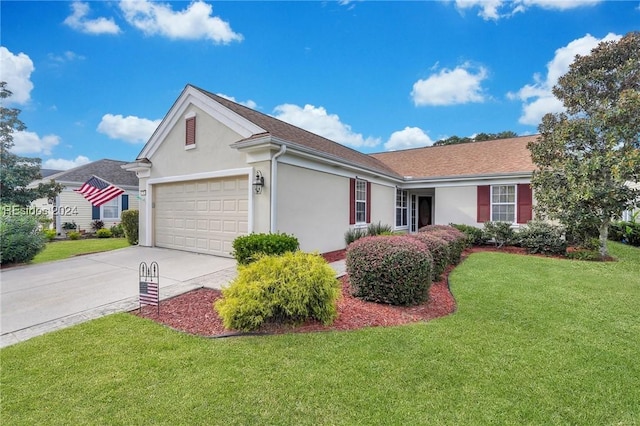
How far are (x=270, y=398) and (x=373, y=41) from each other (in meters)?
12.6

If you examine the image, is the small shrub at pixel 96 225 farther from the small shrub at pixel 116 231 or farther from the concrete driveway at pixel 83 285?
the concrete driveway at pixel 83 285

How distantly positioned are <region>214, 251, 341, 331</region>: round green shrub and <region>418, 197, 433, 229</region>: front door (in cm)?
1477

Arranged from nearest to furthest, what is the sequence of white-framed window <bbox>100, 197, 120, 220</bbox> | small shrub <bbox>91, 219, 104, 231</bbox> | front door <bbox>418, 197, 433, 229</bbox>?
front door <bbox>418, 197, 433, 229</bbox>, small shrub <bbox>91, 219, 104, 231</bbox>, white-framed window <bbox>100, 197, 120, 220</bbox>

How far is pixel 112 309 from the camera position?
500 centimetres

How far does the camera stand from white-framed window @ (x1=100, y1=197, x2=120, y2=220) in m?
19.5

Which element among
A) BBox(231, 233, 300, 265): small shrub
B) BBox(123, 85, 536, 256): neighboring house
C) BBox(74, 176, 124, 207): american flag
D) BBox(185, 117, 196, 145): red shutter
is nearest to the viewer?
BBox(231, 233, 300, 265): small shrub

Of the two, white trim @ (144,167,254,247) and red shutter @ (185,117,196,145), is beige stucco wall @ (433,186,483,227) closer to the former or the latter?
white trim @ (144,167,254,247)

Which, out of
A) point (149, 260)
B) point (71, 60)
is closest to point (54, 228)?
point (71, 60)

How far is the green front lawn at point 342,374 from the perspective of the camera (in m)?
2.52

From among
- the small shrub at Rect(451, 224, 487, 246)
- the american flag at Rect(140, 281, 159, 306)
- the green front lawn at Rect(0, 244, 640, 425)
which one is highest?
the small shrub at Rect(451, 224, 487, 246)

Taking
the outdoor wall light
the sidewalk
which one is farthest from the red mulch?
the outdoor wall light

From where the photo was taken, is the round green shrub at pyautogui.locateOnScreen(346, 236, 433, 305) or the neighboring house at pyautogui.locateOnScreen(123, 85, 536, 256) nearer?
the round green shrub at pyautogui.locateOnScreen(346, 236, 433, 305)

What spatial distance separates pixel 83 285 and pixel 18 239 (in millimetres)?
4239

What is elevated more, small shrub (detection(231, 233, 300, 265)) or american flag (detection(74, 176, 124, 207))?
american flag (detection(74, 176, 124, 207))
